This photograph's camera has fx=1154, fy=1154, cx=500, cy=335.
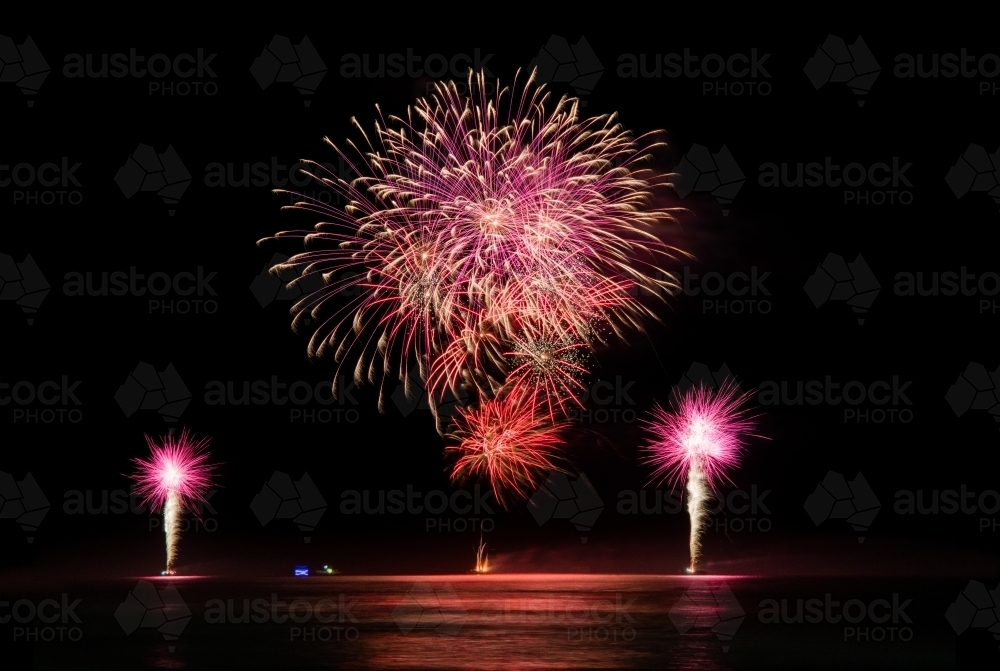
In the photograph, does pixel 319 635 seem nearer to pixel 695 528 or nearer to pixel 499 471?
pixel 499 471

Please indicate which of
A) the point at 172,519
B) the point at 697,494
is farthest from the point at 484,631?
the point at 172,519

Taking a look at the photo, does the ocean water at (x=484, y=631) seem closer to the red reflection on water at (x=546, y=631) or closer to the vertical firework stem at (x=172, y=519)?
the red reflection on water at (x=546, y=631)

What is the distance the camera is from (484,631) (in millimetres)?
33188

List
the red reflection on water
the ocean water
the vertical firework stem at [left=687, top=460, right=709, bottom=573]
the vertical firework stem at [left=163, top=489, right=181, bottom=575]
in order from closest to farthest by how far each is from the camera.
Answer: the red reflection on water
the ocean water
the vertical firework stem at [left=687, top=460, right=709, bottom=573]
the vertical firework stem at [left=163, top=489, right=181, bottom=575]

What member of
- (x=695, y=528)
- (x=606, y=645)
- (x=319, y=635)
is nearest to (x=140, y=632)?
(x=319, y=635)

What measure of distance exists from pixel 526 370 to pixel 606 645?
21.3m

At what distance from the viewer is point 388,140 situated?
133 ft

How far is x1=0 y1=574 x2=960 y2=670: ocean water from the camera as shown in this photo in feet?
86.8

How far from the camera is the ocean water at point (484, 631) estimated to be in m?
26.5

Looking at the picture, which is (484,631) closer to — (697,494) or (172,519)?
(697,494)

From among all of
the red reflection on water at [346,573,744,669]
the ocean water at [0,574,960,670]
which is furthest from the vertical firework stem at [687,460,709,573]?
the red reflection on water at [346,573,744,669]

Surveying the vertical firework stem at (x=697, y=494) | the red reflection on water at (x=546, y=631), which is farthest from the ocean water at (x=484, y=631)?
the vertical firework stem at (x=697, y=494)

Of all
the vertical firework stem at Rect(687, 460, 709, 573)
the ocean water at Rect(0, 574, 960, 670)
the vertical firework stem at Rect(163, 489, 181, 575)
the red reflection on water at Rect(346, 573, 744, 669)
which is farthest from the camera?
the vertical firework stem at Rect(163, 489, 181, 575)

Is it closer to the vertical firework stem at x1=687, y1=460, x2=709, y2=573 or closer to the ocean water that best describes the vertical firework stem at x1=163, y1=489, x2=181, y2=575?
the ocean water
